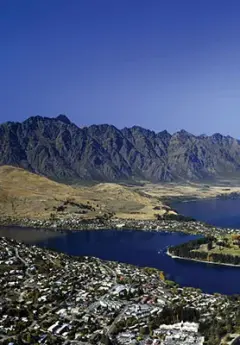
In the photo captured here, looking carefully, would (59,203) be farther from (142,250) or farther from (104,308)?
(104,308)

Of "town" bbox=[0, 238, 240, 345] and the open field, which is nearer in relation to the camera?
"town" bbox=[0, 238, 240, 345]

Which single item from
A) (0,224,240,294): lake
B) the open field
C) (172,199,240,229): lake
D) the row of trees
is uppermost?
the open field

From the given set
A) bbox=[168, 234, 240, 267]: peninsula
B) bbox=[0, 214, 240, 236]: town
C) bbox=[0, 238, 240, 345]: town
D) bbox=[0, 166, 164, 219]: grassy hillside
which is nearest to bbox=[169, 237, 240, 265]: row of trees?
bbox=[168, 234, 240, 267]: peninsula

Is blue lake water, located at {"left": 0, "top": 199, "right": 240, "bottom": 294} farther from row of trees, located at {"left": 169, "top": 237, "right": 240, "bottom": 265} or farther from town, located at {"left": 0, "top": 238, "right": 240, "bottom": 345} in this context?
town, located at {"left": 0, "top": 238, "right": 240, "bottom": 345}

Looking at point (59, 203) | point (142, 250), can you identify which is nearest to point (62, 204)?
point (59, 203)

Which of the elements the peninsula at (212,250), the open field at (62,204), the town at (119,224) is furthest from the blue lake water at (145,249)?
the open field at (62,204)

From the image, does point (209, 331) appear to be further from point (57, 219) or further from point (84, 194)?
point (84, 194)

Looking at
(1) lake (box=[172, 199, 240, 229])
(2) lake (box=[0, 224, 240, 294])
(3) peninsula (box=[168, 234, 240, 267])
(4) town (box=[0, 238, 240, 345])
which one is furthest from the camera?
(1) lake (box=[172, 199, 240, 229])

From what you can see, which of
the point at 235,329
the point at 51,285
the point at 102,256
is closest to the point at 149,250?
the point at 102,256
